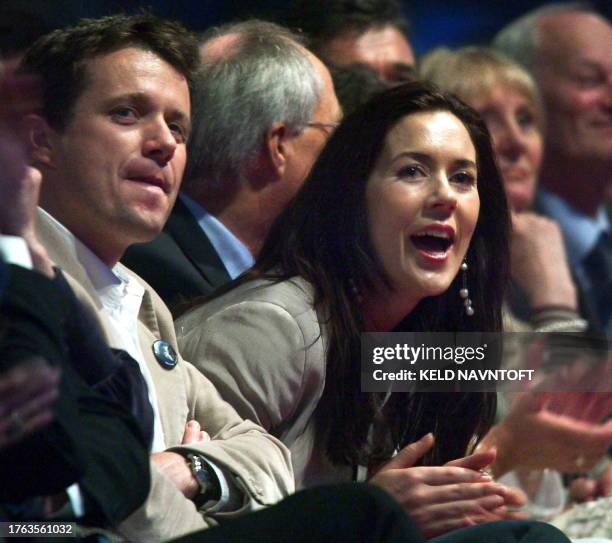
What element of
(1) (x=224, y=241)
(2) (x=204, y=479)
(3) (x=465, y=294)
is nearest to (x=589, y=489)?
(3) (x=465, y=294)

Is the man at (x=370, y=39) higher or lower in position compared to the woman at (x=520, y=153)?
higher

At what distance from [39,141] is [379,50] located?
176 cm

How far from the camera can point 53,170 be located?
8.41 feet

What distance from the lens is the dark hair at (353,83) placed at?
148 inches

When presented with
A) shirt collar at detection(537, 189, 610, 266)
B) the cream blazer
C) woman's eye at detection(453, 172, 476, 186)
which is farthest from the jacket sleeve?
shirt collar at detection(537, 189, 610, 266)

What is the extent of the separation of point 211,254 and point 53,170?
2.65 ft

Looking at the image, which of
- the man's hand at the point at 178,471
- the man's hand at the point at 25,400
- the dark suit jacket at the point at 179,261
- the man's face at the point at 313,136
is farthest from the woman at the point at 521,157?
the man's hand at the point at 25,400

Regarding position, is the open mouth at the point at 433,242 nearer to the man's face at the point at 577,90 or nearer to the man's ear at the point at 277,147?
the man's ear at the point at 277,147

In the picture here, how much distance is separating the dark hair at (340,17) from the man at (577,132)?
0.34 m

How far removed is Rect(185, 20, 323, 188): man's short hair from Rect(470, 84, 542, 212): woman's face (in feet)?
2.08

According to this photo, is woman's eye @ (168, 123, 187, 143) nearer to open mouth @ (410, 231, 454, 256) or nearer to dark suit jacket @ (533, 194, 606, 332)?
open mouth @ (410, 231, 454, 256)

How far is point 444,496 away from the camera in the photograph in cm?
276

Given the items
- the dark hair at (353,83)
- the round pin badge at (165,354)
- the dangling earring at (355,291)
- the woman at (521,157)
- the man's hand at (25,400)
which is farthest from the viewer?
the woman at (521,157)

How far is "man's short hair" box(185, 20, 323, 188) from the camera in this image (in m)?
3.42
